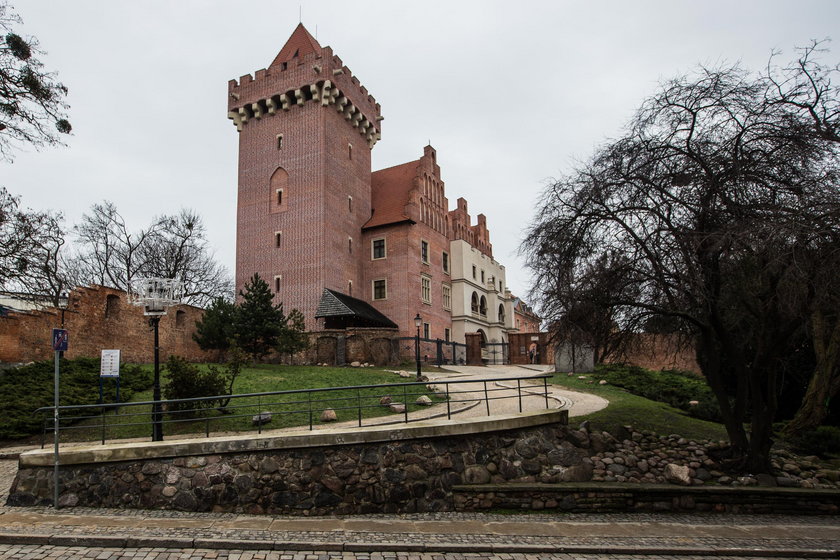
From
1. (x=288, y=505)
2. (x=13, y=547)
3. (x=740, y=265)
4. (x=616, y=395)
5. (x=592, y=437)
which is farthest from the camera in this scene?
(x=616, y=395)

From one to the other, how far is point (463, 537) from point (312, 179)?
29344 millimetres

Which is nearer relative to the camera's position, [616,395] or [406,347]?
[616,395]

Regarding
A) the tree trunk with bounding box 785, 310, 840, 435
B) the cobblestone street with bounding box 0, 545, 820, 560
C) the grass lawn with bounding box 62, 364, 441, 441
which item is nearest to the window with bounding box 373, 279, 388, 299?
the grass lawn with bounding box 62, 364, 441, 441

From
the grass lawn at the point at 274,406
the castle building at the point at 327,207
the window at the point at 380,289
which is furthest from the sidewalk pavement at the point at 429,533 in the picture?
the window at the point at 380,289

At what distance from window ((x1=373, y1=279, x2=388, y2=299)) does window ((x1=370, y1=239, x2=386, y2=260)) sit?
1.74 metres

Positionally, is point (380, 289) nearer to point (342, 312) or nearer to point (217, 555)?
point (342, 312)

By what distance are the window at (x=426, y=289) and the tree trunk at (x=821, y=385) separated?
2599cm

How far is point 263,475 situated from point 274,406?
5521mm

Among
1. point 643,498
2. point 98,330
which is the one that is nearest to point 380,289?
point 98,330

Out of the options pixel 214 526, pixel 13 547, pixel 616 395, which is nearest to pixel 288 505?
pixel 214 526

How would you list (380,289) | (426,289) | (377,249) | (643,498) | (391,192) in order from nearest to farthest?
(643,498)
(380,289)
(377,249)
(426,289)
(391,192)

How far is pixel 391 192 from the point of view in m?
42.2

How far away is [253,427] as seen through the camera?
533 inches

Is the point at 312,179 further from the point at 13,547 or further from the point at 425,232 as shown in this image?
the point at 13,547
